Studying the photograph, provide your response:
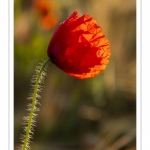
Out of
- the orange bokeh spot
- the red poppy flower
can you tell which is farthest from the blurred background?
the red poppy flower

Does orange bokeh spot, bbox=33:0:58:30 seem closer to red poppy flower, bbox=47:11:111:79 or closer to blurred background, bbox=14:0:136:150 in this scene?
blurred background, bbox=14:0:136:150

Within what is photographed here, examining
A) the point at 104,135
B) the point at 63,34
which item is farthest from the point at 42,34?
the point at 63,34

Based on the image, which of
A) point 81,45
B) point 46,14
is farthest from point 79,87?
point 81,45

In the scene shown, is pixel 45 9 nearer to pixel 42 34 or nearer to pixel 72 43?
pixel 42 34

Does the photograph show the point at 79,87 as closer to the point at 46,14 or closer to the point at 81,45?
the point at 46,14
